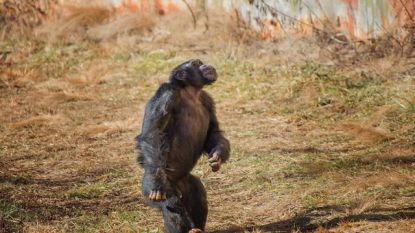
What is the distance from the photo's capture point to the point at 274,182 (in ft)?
20.4

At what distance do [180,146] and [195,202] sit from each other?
0.38 metres

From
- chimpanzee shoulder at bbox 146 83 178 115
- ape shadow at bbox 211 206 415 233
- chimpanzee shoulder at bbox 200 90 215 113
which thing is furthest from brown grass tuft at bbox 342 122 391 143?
chimpanzee shoulder at bbox 146 83 178 115

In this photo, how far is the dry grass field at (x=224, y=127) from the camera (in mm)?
5574

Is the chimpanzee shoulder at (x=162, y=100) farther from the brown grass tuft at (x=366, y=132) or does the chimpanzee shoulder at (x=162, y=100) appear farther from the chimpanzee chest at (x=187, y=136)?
the brown grass tuft at (x=366, y=132)

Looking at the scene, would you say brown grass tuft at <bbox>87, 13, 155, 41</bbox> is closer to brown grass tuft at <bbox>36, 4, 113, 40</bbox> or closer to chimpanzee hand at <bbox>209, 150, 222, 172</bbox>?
brown grass tuft at <bbox>36, 4, 113, 40</bbox>

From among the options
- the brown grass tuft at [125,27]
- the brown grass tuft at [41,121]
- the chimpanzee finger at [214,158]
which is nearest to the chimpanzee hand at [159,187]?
the chimpanzee finger at [214,158]

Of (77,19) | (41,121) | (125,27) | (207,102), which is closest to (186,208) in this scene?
(207,102)

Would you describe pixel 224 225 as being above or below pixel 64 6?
below

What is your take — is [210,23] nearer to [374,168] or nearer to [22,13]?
[22,13]

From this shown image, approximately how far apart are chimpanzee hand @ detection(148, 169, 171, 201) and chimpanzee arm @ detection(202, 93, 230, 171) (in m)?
0.36

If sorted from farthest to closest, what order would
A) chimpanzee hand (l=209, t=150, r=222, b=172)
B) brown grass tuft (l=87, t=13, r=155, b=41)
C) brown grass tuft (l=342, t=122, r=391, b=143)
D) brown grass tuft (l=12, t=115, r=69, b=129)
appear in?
brown grass tuft (l=87, t=13, r=155, b=41) < brown grass tuft (l=12, t=115, r=69, b=129) < brown grass tuft (l=342, t=122, r=391, b=143) < chimpanzee hand (l=209, t=150, r=222, b=172)

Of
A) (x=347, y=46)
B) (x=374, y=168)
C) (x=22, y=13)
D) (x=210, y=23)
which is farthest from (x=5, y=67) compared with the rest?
(x=374, y=168)

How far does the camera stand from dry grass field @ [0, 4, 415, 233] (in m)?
5.57

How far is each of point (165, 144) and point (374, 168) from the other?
2.10 metres
